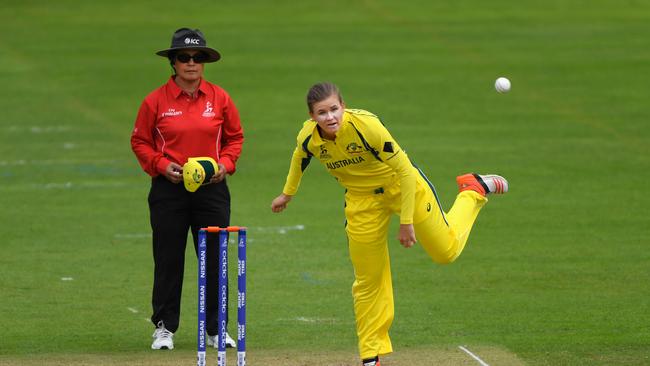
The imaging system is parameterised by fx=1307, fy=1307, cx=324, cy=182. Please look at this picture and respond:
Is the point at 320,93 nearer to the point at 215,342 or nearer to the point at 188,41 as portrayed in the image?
the point at 188,41

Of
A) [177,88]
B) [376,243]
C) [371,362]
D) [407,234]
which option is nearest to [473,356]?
[371,362]

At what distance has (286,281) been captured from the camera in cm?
1248

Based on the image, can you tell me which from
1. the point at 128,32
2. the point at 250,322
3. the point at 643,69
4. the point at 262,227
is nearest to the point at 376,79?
the point at 643,69

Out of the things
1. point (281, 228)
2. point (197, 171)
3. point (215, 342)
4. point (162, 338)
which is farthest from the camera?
point (281, 228)

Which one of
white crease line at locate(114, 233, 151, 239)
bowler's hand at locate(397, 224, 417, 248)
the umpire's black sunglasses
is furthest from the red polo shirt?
white crease line at locate(114, 233, 151, 239)

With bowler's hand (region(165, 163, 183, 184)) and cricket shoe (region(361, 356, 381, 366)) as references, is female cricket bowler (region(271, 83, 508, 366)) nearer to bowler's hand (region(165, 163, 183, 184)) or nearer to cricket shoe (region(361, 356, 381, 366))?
cricket shoe (region(361, 356, 381, 366))

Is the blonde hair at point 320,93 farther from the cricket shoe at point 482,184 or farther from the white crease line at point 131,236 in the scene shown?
the white crease line at point 131,236

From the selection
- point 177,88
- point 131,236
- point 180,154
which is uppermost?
point 177,88

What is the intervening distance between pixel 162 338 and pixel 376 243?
197 cm

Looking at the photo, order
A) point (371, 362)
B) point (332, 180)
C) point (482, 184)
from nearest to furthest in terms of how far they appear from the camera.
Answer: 1. point (371, 362)
2. point (482, 184)
3. point (332, 180)

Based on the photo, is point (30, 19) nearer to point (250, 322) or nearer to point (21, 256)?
point (21, 256)

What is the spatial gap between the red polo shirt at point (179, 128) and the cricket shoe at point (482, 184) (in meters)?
1.81

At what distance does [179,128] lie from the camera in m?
9.82

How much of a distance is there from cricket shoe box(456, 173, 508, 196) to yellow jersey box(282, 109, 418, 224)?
105cm
